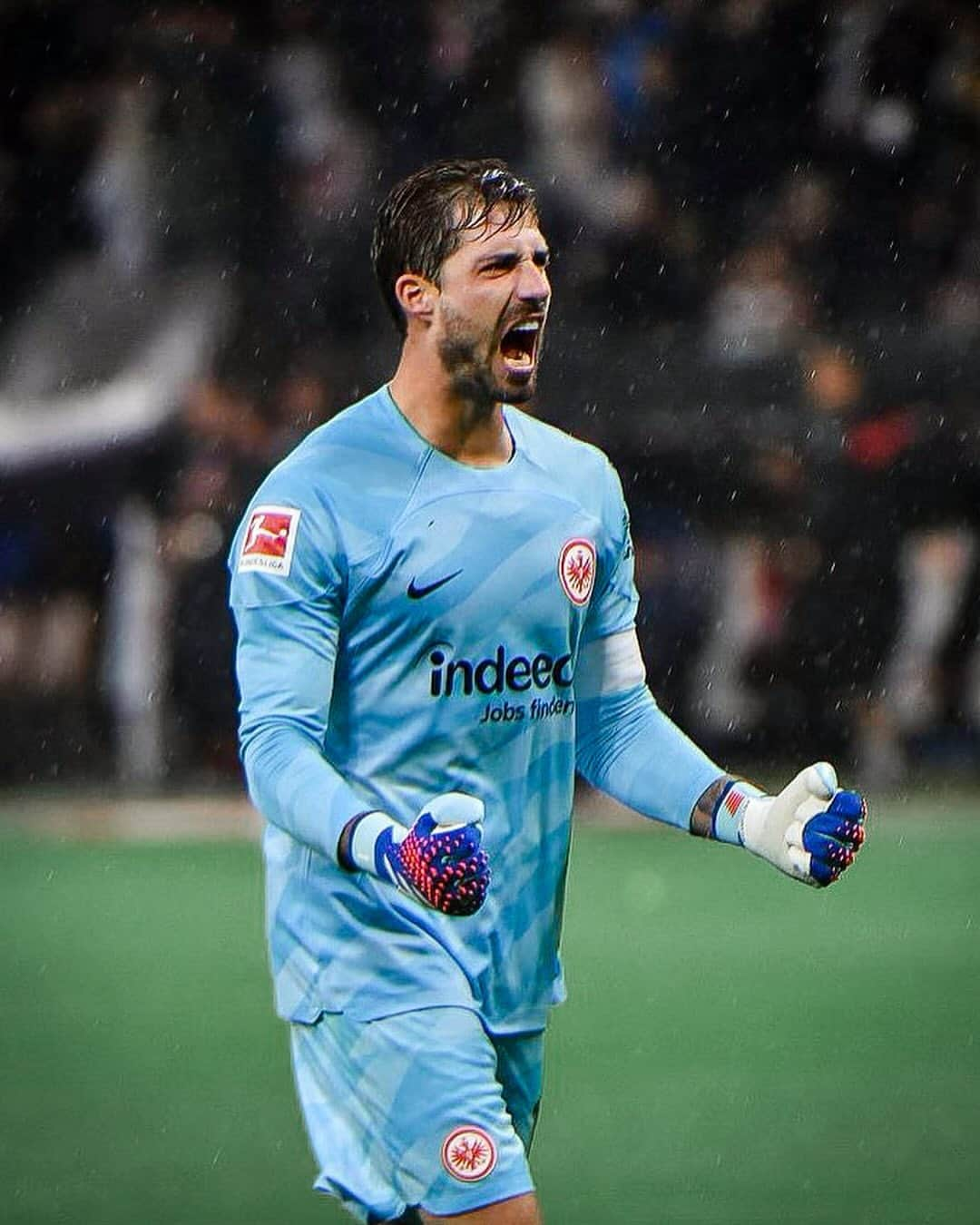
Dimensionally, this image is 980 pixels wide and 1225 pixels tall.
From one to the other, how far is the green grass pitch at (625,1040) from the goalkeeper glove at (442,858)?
2.39 meters

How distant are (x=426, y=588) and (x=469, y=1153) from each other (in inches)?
31.7

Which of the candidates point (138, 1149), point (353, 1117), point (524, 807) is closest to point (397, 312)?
point (524, 807)

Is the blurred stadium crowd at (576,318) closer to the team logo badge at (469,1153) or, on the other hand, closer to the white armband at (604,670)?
the white armband at (604,670)

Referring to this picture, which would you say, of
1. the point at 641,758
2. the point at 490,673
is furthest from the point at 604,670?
the point at 490,673

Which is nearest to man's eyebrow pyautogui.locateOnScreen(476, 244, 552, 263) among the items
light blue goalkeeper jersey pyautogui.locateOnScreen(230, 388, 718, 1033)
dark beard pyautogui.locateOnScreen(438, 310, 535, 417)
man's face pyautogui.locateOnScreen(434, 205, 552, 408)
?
man's face pyautogui.locateOnScreen(434, 205, 552, 408)

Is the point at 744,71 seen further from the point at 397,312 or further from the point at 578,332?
the point at 397,312

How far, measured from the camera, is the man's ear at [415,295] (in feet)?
11.9

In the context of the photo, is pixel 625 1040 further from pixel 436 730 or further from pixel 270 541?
pixel 270 541

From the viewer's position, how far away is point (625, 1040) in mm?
7113

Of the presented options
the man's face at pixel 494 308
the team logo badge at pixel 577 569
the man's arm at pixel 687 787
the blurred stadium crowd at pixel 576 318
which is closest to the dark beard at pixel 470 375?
the man's face at pixel 494 308

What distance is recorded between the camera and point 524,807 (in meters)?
A: 3.60

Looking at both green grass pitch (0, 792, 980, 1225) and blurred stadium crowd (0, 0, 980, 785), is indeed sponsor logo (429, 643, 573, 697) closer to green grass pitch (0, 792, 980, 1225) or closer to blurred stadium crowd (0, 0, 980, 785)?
green grass pitch (0, 792, 980, 1225)

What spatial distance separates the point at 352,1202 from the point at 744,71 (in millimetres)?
9077

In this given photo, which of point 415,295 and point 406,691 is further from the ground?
point 415,295
